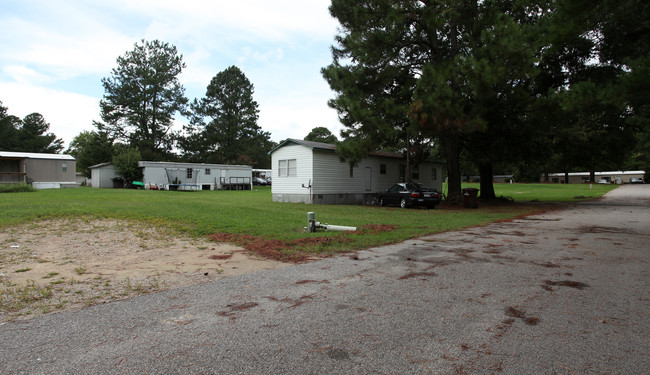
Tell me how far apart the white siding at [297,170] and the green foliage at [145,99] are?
32066 millimetres

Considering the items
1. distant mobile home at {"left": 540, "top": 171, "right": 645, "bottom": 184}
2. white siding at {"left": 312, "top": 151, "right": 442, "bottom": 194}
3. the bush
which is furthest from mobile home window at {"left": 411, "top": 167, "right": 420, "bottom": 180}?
distant mobile home at {"left": 540, "top": 171, "right": 645, "bottom": 184}

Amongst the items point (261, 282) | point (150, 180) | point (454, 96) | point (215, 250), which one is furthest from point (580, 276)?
point (150, 180)

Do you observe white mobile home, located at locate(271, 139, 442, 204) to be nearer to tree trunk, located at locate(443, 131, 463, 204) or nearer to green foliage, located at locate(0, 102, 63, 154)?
tree trunk, located at locate(443, 131, 463, 204)

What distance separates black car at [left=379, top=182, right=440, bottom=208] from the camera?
723 inches

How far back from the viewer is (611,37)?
15.7m

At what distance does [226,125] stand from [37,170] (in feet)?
77.5

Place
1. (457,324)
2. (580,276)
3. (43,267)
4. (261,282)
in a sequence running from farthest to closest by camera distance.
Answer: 1. (43,267)
2. (580,276)
3. (261,282)
4. (457,324)

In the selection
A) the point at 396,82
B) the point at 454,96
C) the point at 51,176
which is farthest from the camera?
the point at 51,176

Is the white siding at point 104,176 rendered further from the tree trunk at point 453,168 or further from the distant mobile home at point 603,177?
the distant mobile home at point 603,177

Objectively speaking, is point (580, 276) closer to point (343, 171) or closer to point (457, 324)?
point (457, 324)

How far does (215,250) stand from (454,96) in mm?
12238

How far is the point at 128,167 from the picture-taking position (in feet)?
119

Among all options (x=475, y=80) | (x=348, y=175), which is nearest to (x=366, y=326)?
(x=475, y=80)

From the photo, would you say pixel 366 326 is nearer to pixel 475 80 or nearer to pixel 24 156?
pixel 475 80
